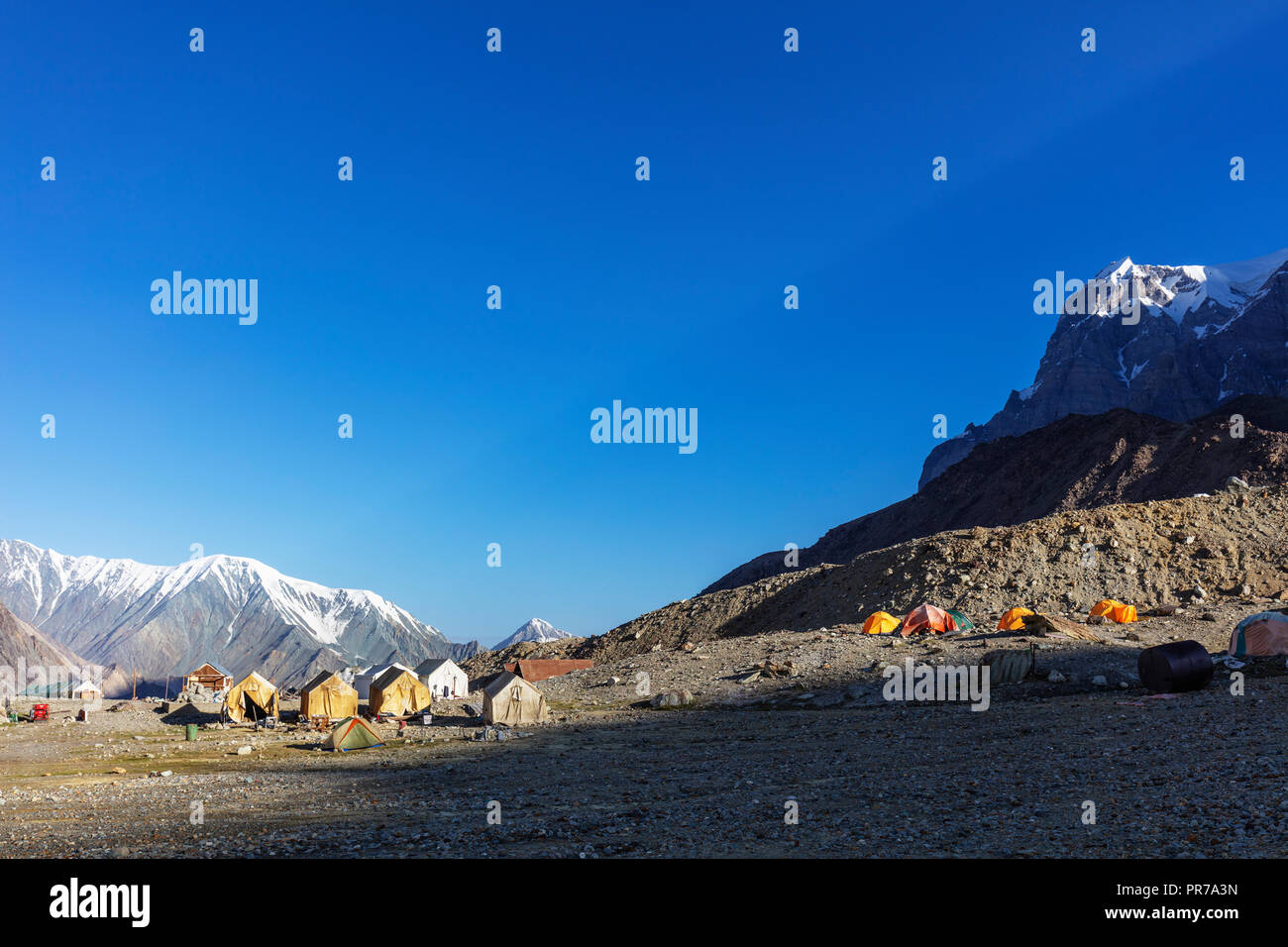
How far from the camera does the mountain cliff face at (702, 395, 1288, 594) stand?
296ft

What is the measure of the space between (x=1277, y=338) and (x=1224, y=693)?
609 ft

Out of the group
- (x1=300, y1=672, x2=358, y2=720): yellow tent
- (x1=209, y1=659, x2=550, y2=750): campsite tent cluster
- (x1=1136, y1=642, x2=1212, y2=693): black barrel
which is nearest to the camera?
(x1=1136, y1=642, x2=1212, y2=693): black barrel

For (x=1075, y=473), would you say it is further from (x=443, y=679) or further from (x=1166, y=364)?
(x=1166, y=364)

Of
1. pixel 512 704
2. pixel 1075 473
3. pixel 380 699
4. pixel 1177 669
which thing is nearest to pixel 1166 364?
pixel 1075 473

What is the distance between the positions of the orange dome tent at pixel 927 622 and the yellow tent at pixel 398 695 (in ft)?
94.4

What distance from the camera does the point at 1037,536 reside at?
60125 mm

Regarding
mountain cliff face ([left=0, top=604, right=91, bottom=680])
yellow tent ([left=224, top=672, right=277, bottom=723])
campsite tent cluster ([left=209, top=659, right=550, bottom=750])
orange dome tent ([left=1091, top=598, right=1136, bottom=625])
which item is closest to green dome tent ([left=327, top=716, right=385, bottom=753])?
campsite tent cluster ([left=209, top=659, right=550, bottom=750])

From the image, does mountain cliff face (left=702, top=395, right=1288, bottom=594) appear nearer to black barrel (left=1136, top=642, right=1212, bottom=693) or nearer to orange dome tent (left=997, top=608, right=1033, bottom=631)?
orange dome tent (left=997, top=608, right=1033, bottom=631)

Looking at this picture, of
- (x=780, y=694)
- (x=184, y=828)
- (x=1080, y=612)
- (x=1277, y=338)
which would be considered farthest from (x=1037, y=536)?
(x=1277, y=338)

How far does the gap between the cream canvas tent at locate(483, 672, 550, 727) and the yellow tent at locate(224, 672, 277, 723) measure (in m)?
20.3

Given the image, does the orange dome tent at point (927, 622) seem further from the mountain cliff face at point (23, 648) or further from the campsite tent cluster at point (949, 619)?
the mountain cliff face at point (23, 648)

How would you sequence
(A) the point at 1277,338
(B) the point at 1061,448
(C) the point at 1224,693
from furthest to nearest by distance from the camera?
(A) the point at 1277,338
(B) the point at 1061,448
(C) the point at 1224,693

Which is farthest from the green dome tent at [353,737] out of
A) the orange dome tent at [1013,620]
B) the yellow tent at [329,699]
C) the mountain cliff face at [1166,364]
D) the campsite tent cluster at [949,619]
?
the mountain cliff face at [1166,364]
